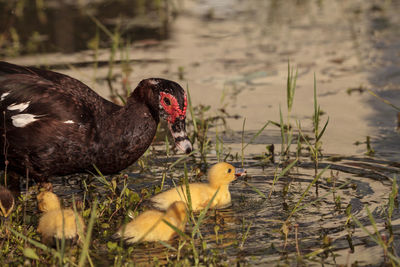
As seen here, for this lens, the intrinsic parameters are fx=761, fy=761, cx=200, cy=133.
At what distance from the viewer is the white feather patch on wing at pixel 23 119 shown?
18.1 ft

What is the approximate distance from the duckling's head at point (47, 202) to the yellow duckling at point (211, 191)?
2.22 feet

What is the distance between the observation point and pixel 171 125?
18.9ft

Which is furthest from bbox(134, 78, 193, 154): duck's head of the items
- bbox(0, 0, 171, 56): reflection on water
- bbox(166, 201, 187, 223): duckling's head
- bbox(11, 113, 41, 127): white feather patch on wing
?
bbox(0, 0, 171, 56): reflection on water

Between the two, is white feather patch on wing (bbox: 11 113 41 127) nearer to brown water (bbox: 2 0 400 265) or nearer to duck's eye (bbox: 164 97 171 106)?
duck's eye (bbox: 164 97 171 106)

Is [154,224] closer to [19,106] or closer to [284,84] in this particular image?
[19,106]

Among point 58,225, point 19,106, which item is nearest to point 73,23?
point 19,106

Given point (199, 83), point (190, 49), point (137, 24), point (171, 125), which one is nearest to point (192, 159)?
point (171, 125)

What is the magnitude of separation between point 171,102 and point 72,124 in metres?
0.74

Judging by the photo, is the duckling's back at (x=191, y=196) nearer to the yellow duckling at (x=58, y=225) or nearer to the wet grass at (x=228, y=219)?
the wet grass at (x=228, y=219)

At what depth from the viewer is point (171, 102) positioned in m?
5.62

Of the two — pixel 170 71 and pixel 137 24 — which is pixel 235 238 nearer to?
pixel 170 71

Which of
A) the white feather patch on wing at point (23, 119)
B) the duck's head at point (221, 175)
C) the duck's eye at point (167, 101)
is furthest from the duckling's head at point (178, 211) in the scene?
the white feather patch on wing at point (23, 119)

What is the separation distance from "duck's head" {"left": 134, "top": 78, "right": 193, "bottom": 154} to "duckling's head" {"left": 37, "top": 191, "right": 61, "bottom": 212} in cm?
104

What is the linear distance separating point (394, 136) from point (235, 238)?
109 inches
